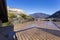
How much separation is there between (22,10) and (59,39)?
37.0 feet

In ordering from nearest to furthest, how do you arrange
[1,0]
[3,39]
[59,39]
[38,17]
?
[1,0], [59,39], [3,39], [38,17]

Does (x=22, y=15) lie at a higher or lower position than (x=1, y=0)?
lower

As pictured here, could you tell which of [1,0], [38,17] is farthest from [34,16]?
[1,0]

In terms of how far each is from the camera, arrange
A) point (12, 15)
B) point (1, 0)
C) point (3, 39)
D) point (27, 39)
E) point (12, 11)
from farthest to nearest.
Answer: point (12, 11) < point (12, 15) < point (3, 39) < point (27, 39) < point (1, 0)

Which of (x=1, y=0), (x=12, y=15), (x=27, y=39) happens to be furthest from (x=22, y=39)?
(x=12, y=15)

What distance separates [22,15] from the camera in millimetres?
14695

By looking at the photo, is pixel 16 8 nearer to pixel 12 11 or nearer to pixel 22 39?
pixel 12 11

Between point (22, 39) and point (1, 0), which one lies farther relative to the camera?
point (22, 39)

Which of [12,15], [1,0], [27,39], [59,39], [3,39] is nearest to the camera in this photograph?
[1,0]

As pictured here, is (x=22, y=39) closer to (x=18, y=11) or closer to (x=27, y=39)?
(x=27, y=39)

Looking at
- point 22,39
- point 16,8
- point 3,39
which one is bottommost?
point 3,39

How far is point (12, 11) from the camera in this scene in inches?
581

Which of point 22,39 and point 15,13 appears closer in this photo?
point 22,39

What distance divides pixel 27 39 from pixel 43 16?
25.7 feet
